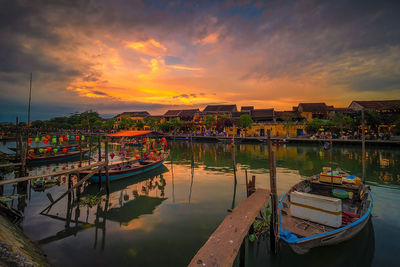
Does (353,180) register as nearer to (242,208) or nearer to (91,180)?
(242,208)

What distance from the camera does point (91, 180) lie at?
14.6m

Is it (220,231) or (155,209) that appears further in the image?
(155,209)

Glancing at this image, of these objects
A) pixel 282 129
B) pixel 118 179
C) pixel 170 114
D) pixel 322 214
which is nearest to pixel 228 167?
pixel 118 179

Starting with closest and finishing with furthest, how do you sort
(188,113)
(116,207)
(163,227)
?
(163,227) < (116,207) < (188,113)

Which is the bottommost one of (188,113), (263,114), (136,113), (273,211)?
(273,211)

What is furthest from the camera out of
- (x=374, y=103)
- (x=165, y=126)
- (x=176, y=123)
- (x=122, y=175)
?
(x=165, y=126)

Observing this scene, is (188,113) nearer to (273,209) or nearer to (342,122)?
(342,122)

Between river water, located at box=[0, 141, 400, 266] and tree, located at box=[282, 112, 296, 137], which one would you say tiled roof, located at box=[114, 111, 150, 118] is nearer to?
tree, located at box=[282, 112, 296, 137]

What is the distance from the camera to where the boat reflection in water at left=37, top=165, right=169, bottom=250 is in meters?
8.92

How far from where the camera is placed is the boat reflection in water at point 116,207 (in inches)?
351

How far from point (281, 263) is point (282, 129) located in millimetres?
50152

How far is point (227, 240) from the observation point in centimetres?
524

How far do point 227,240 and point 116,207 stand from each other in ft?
27.0

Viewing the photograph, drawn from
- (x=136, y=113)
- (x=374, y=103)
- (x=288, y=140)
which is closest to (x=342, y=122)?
(x=288, y=140)
